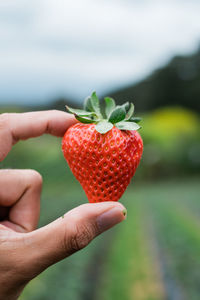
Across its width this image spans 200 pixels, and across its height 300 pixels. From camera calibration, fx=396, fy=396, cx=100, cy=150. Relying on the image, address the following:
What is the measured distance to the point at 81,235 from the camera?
1.27 meters

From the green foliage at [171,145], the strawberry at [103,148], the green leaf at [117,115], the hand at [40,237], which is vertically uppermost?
the green leaf at [117,115]

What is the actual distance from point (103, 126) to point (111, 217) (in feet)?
0.97

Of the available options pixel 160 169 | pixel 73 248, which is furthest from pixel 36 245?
pixel 160 169

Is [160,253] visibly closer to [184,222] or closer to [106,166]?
[184,222]

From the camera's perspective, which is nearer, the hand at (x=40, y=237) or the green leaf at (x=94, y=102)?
the hand at (x=40, y=237)

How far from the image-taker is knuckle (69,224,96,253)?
1252mm

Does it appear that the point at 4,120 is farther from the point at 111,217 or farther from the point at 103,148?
the point at 111,217

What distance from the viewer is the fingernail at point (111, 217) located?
120 cm

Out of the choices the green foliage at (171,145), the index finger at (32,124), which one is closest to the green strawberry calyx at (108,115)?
the index finger at (32,124)

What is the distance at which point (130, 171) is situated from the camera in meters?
1.38

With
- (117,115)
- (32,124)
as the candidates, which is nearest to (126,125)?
(117,115)

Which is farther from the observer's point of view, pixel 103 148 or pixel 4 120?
pixel 4 120

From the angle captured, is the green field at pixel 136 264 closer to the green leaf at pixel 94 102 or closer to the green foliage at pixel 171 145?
the green leaf at pixel 94 102

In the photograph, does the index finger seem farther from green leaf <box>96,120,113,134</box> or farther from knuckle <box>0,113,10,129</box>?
green leaf <box>96,120,113,134</box>
